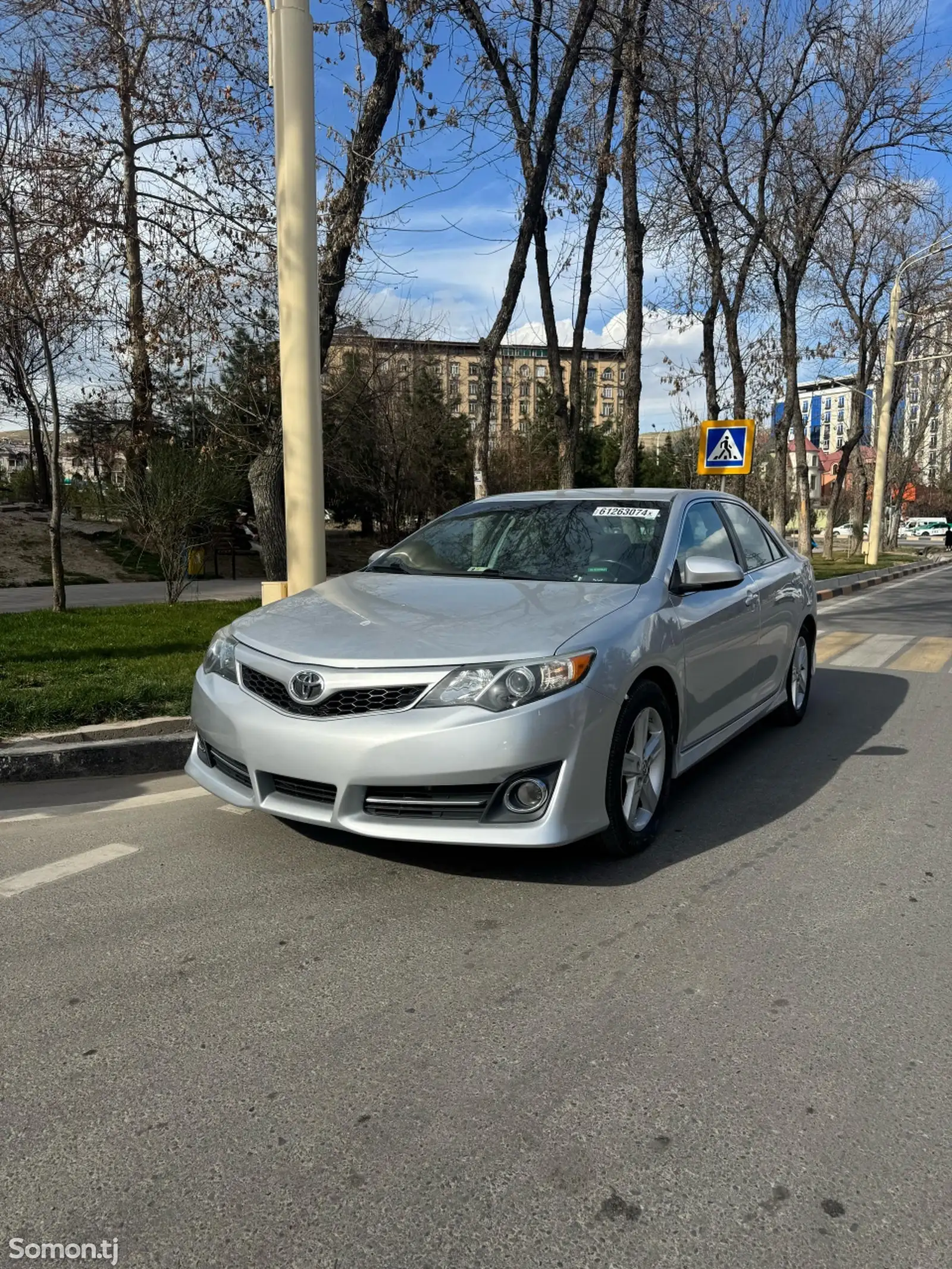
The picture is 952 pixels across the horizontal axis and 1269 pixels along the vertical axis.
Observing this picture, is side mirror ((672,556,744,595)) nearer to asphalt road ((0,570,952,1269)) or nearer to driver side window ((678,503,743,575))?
driver side window ((678,503,743,575))

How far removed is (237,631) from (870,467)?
58107 millimetres

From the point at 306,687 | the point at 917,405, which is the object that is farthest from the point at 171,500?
the point at 917,405

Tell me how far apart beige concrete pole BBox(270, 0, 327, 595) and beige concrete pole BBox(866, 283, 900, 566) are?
995 inches

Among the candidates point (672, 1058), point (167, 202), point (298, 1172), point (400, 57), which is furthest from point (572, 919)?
point (167, 202)

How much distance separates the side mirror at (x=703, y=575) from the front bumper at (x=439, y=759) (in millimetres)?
1095

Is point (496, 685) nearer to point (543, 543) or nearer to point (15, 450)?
point (543, 543)

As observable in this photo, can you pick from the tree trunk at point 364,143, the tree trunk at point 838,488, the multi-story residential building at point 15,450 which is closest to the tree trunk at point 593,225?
the tree trunk at point 364,143

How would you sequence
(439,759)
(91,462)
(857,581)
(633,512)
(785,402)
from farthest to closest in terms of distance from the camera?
(91,462) < (785,402) < (857,581) < (633,512) < (439,759)

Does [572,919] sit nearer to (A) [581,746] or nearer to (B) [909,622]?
(A) [581,746]

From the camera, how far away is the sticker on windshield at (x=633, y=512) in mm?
4867

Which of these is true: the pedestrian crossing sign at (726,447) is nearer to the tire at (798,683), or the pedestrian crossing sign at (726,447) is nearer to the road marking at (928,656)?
the road marking at (928,656)

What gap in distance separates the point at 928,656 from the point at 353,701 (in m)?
8.70

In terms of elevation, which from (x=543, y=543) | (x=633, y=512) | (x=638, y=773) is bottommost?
(x=638, y=773)

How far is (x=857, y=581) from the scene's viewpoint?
70.4ft
